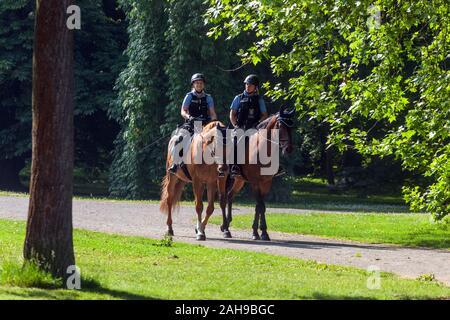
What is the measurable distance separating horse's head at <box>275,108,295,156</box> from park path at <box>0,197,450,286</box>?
6.25 feet

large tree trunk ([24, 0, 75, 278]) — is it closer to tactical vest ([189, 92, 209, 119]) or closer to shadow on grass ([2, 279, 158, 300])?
shadow on grass ([2, 279, 158, 300])

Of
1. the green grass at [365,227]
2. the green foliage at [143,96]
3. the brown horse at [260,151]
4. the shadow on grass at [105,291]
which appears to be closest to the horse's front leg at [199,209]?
the brown horse at [260,151]

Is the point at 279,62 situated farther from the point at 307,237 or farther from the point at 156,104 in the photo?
the point at 156,104

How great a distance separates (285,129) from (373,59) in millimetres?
3116

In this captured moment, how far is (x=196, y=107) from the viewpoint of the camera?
2191 centimetres

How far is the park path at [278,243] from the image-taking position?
1783cm

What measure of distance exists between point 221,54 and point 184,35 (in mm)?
1619

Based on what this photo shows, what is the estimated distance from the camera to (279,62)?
1934 cm

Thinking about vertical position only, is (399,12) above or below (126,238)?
above

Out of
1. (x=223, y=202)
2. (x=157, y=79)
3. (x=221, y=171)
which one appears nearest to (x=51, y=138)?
(x=221, y=171)

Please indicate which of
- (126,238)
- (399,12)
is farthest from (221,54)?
(399,12)

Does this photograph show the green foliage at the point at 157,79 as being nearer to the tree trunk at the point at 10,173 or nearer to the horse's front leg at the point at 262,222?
the tree trunk at the point at 10,173
